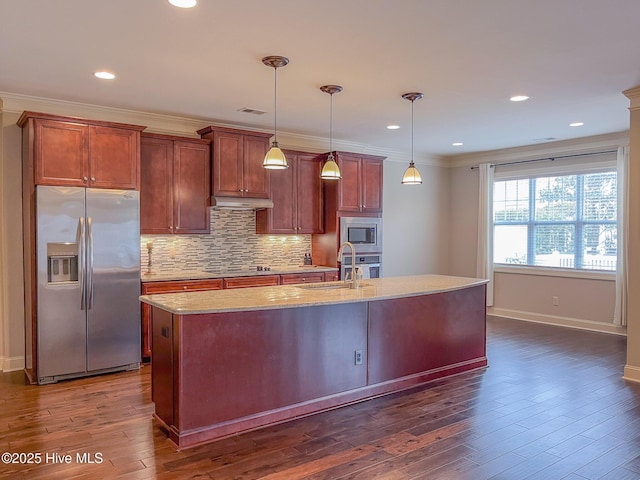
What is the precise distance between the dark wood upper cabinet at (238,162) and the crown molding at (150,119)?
0.74 ft

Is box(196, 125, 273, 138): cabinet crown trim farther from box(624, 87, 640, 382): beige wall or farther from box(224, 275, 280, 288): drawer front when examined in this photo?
box(624, 87, 640, 382): beige wall

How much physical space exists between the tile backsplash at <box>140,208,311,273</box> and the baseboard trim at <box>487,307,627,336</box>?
3.48 meters

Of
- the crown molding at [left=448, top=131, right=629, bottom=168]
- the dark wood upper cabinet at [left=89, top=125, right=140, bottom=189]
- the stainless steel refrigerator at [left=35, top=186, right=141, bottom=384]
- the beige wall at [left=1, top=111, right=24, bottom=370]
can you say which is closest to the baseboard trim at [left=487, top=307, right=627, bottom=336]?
the crown molding at [left=448, top=131, right=629, bottom=168]

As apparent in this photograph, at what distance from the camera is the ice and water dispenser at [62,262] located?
4.23 m

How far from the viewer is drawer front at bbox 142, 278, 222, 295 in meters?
4.77

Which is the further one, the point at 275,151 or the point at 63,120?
the point at 63,120

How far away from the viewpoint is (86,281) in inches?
171

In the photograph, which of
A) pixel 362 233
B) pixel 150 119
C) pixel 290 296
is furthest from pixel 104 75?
pixel 362 233

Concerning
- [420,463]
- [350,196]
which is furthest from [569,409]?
[350,196]

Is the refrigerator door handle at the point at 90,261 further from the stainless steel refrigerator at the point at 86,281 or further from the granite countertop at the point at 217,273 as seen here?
the granite countertop at the point at 217,273

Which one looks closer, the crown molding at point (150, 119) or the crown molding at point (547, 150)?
the crown molding at point (150, 119)

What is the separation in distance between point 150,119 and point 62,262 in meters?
1.84

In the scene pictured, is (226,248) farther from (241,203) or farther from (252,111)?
(252,111)

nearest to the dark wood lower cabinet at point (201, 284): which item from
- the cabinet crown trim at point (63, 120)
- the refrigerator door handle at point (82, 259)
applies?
the refrigerator door handle at point (82, 259)
